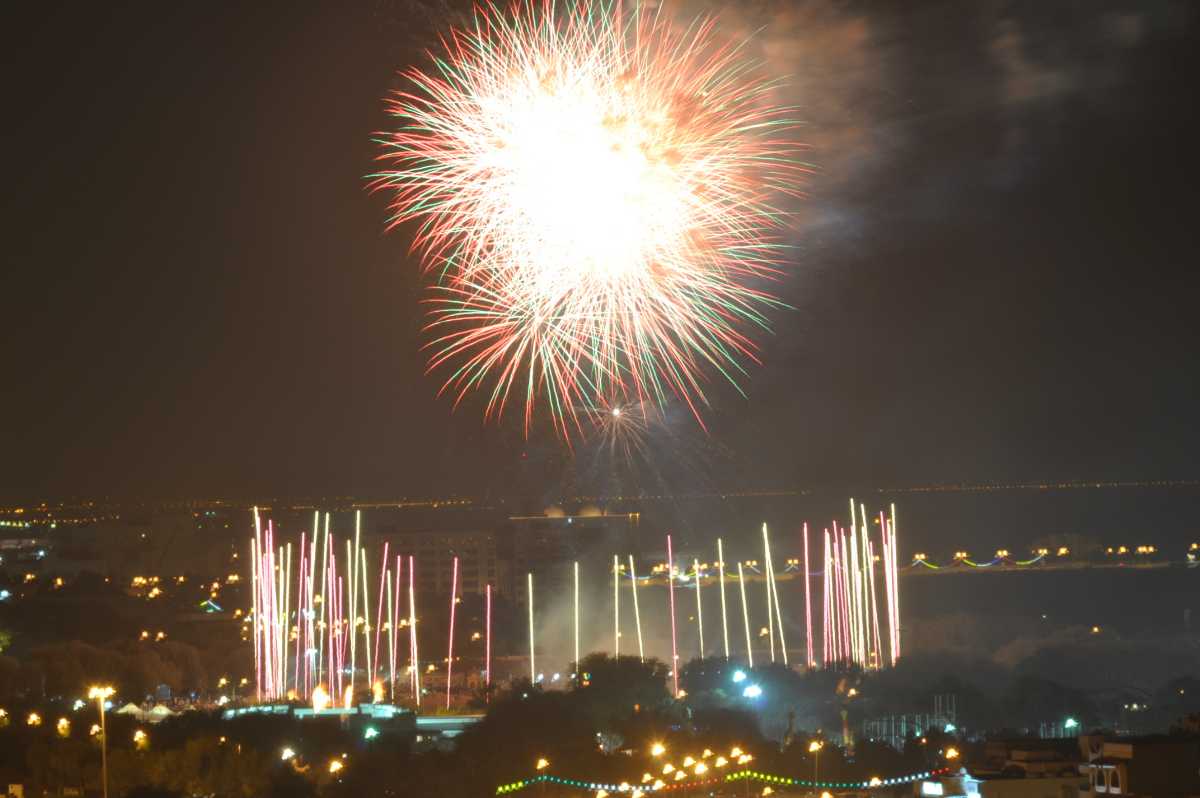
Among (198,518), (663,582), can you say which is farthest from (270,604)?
(198,518)

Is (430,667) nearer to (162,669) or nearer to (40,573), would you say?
(162,669)

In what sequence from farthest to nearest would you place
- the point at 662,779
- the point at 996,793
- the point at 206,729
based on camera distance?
the point at 206,729 → the point at 662,779 → the point at 996,793

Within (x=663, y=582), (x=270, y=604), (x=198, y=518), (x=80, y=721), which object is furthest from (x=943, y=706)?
(x=198, y=518)

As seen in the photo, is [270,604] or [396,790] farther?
[270,604]

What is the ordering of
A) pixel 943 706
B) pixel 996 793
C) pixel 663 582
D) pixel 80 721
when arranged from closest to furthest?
pixel 996 793 < pixel 80 721 < pixel 943 706 < pixel 663 582

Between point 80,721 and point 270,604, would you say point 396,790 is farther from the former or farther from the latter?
point 270,604

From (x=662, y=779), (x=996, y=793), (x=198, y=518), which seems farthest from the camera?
(x=198, y=518)

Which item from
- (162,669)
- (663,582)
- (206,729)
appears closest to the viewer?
(206,729)

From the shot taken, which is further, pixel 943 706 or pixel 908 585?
pixel 908 585

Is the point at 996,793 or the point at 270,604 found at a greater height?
the point at 270,604

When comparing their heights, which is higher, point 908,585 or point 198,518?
point 198,518
